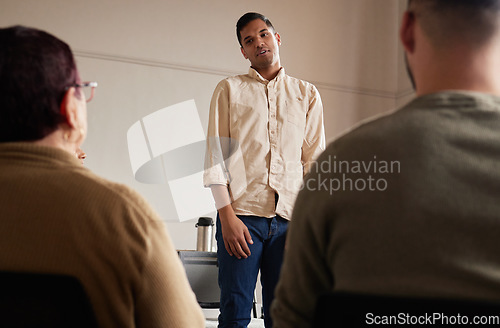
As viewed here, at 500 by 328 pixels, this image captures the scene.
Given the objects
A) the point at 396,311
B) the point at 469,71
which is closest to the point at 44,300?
the point at 396,311

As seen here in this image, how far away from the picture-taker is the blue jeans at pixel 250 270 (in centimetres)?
190

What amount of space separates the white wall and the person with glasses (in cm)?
402

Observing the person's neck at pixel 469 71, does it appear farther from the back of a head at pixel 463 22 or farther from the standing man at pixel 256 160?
the standing man at pixel 256 160

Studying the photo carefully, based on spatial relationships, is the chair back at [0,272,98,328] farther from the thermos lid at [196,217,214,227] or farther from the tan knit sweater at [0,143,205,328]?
the thermos lid at [196,217,214,227]

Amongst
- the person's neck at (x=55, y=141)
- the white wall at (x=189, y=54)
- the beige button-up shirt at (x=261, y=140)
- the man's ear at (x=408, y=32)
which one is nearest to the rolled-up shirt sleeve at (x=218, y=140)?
the beige button-up shirt at (x=261, y=140)

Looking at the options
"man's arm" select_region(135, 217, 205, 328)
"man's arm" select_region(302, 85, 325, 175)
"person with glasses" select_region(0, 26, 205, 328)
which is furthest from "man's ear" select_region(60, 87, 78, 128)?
"man's arm" select_region(302, 85, 325, 175)

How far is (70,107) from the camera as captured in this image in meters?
0.88

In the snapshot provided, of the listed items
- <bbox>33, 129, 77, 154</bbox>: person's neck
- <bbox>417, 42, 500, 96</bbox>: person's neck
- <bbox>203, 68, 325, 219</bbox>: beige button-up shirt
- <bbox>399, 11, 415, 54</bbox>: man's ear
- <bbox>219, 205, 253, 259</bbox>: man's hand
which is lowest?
<bbox>219, 205, 253, 259</bbox>: man's hand

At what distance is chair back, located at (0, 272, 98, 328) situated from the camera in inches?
26.5

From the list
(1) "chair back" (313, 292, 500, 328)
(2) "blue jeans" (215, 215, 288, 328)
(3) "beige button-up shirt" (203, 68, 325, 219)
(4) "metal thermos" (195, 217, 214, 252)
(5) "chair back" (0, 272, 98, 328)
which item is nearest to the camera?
(1) "chair back" (313, 292, 500, 328)

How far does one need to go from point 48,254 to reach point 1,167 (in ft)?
0.54

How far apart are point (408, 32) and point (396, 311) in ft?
1.36

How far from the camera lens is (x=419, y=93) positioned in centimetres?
77

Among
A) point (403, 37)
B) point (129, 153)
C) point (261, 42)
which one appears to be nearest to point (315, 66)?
point (129, 153)
